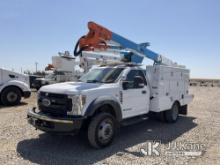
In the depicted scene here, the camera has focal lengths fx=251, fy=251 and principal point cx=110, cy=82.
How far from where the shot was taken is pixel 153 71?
8.27m

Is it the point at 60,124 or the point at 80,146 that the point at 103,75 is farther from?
the point at 60,124

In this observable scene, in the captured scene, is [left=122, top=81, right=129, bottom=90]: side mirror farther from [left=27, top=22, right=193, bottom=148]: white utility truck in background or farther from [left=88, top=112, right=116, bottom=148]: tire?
[left=88, top=112, right=116, bottom=148]: tire

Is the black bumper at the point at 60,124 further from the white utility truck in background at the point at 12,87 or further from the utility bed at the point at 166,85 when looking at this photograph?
the white utility truck in background at the point at 12,87

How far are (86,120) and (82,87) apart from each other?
796mm

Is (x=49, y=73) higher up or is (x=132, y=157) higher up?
(x=49, y=73)

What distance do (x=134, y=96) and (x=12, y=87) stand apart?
7691mm

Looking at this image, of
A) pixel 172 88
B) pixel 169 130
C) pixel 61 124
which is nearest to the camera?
pixel 61 124

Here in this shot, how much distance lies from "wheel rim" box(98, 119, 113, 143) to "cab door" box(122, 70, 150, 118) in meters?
0.80

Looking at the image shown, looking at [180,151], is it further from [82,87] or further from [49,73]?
[49,73]

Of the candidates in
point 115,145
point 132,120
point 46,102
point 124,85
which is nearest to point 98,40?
point 124,85

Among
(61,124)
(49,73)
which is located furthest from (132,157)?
(49,73)

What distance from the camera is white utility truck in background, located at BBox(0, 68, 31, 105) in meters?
12.3

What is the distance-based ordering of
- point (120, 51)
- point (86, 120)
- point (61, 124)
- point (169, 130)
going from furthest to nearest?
point (120, 51)
point (169, 130)
point (86, 120)
point (61, 124)

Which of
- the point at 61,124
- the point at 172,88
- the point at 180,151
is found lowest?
the point at 180,151
